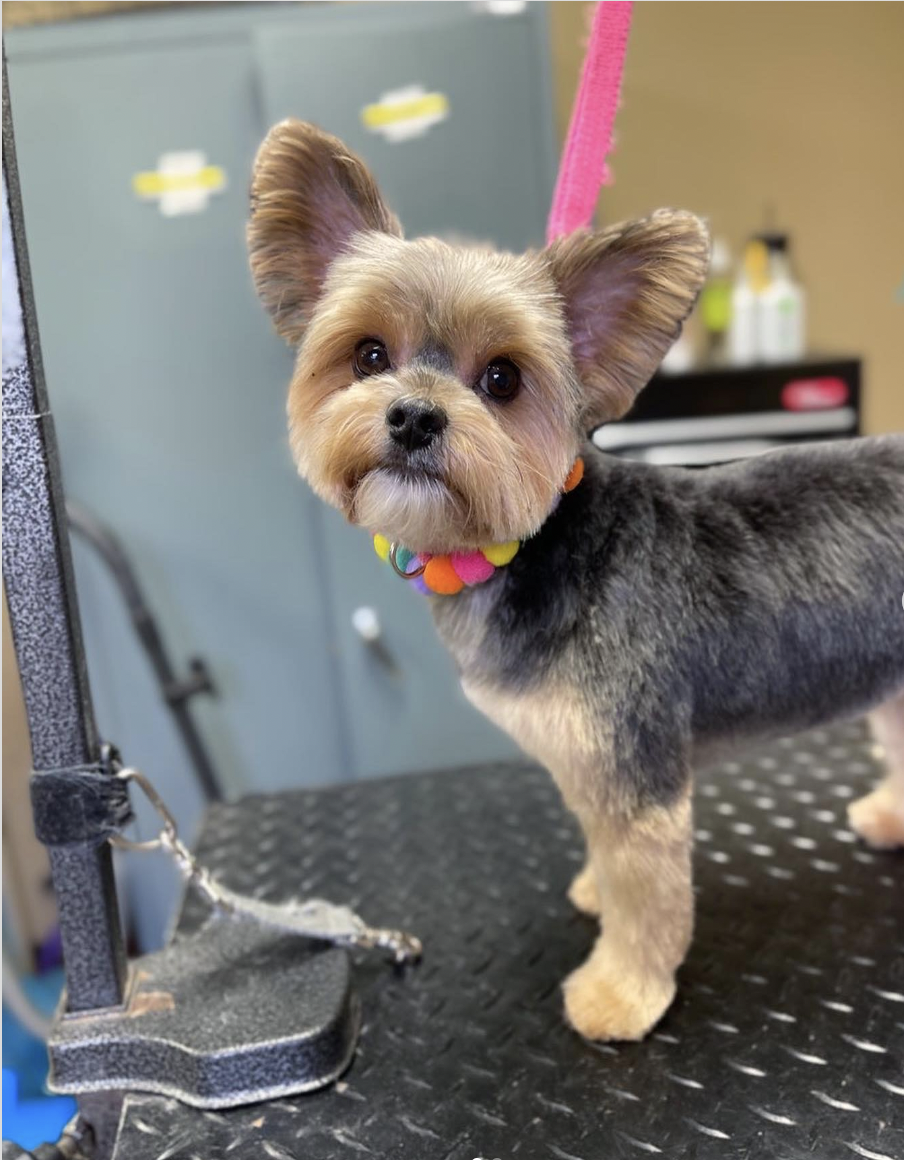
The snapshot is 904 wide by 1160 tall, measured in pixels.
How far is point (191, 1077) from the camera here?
0.72 metres

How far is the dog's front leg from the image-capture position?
2.48 ft

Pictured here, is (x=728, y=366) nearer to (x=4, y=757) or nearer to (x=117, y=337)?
(x=117, y=337)

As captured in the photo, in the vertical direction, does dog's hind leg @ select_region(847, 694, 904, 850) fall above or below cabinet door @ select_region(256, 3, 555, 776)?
below

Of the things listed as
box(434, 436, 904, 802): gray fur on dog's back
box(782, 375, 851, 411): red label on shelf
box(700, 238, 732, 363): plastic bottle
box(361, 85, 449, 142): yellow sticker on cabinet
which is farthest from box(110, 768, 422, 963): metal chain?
box(700, 238, 732, 363): plastic bottle

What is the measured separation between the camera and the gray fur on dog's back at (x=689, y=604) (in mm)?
734

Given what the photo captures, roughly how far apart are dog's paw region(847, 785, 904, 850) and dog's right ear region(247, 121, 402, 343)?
756 mm

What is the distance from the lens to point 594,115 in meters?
0.75

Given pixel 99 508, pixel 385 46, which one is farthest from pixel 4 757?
pixel 385 46

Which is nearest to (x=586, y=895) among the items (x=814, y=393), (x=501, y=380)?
(x=501, y=380)

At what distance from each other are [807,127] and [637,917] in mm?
777

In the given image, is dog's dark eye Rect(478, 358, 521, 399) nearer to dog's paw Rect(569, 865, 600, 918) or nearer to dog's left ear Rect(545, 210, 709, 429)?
dog's left ear Rect(545, 210, 709, 429)

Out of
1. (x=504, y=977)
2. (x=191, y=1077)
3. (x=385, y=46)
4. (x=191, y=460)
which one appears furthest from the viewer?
(x=191, y=460)

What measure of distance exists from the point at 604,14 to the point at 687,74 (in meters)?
0.38

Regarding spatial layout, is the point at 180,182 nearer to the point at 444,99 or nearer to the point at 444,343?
the point at 444,99
